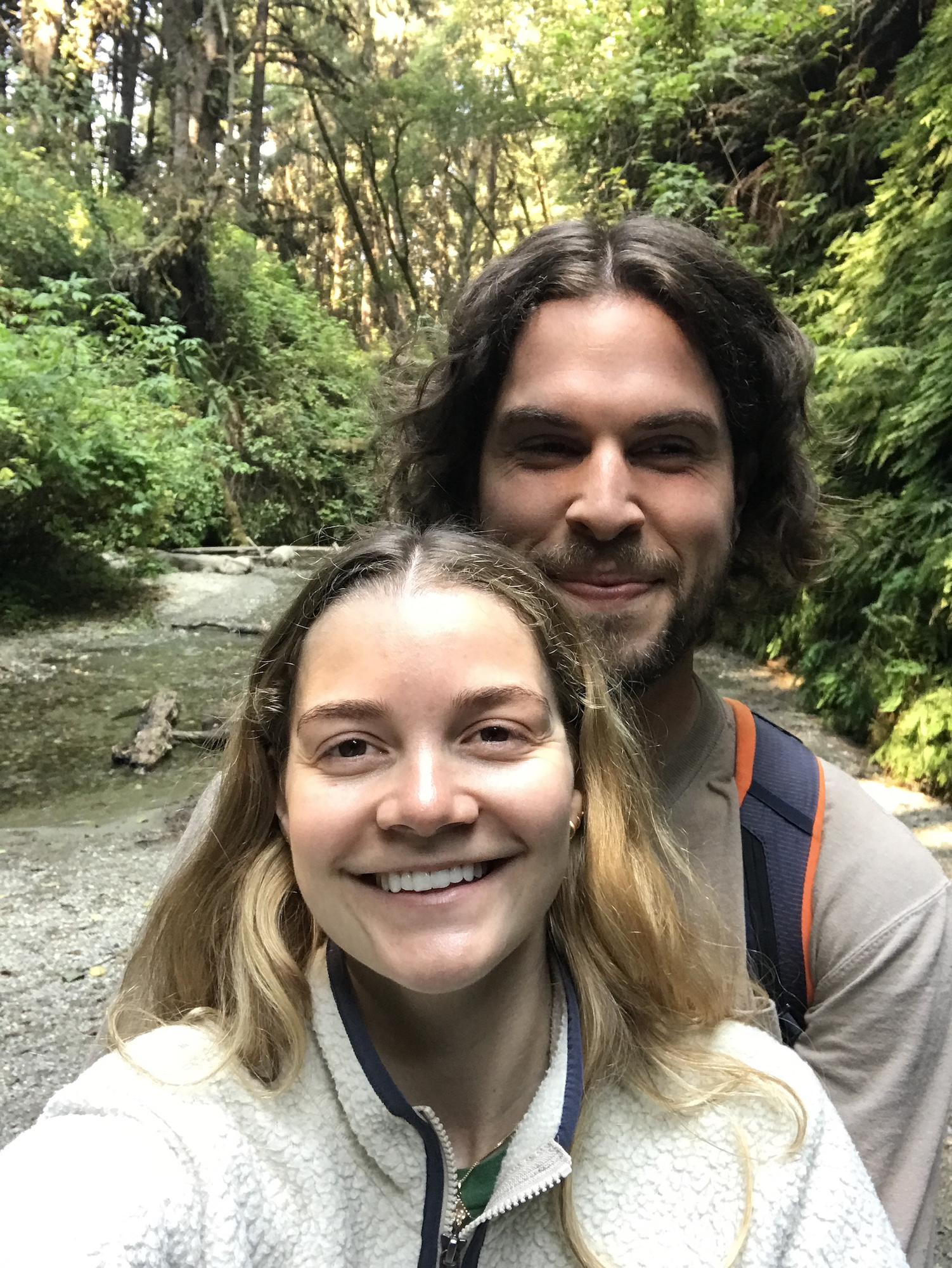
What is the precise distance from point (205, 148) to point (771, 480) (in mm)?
15975

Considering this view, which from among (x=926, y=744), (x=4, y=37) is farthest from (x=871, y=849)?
(x=4, y=37)

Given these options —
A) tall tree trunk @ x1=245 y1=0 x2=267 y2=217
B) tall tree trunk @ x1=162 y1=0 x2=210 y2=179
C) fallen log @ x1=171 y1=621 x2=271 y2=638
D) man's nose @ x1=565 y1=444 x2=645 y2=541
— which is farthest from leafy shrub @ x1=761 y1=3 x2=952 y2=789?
tall tree trunk @ x1=245 y1=0 x2=267 y2=217

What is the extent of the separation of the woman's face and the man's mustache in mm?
282

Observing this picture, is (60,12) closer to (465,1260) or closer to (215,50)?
(215,50)

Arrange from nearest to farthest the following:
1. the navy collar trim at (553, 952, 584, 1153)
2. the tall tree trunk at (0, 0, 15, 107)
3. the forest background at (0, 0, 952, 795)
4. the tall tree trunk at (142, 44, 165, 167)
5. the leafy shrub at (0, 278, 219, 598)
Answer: the navy collar trim at (553, 952, 584, 1153), the forest background at (0, 0, 952, 795), the leafy shrub at (0, 278, 219, 598), the tall tree trunk at (0, 0, 15, 107), the tall tree trunk at (142, 44, 165, 167)

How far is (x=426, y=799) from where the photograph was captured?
3.13 ft

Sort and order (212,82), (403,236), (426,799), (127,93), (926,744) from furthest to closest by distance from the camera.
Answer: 1. (403,236)
2. (127,93)
3. (212,82)
4. (926,744)
5. (426,799)

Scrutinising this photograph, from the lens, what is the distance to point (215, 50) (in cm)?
1466

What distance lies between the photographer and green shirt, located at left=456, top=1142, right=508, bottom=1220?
1.02 meters

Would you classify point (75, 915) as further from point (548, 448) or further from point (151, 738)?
point (548, 448)

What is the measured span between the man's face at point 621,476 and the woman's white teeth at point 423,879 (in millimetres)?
487

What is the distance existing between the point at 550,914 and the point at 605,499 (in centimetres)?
57

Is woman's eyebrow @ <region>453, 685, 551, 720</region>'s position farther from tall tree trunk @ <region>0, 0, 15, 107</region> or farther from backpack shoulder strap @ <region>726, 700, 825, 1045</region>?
tall tree trunk @ <region>0, 0, 15, 107</region>

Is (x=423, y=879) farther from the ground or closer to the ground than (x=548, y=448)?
closer to the ground
